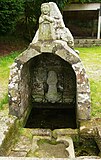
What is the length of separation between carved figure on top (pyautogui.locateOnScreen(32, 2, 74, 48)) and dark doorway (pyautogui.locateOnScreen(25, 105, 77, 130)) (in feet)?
5.38

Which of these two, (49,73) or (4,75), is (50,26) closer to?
(49,73)

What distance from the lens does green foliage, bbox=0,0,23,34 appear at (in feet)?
40.2

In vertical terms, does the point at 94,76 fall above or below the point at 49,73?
below

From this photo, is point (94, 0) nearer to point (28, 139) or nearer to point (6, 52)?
point (6, 52)

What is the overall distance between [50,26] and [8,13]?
306 inches

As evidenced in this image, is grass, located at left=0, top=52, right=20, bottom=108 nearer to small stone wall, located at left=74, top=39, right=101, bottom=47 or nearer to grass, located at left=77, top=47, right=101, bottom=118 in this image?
grass, located at left=77, top=47, right=101, bottom=118

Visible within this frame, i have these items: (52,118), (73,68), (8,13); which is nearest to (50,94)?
(52,118)

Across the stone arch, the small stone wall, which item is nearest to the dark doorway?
the stone arch

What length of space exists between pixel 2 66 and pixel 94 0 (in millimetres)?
9083

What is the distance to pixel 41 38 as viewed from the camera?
→ 5.21m

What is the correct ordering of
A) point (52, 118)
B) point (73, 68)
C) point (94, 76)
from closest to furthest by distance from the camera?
point (73, 68)
point (52, 118)
point (94, 76)

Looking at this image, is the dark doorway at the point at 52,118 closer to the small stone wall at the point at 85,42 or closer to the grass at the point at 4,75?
the grass at the point at 4,75

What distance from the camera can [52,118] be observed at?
6.06 meters

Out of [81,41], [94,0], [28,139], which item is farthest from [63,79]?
[94,0]
